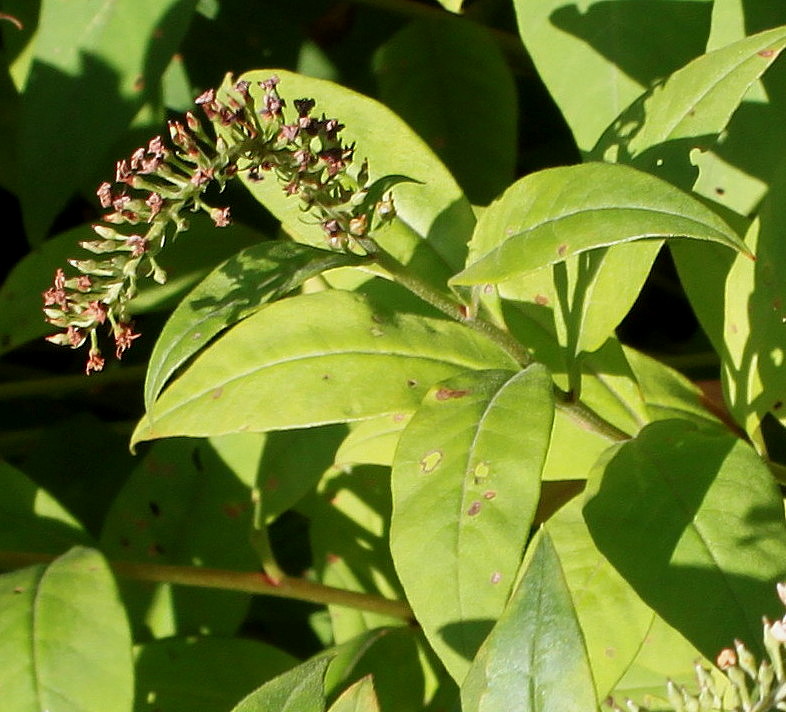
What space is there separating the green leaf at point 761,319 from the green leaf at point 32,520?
3.66 feet

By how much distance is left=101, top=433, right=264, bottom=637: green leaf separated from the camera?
2.04m

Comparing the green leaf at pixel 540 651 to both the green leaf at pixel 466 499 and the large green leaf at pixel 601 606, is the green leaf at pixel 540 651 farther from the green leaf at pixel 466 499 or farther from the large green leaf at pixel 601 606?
the large green leaf at pixel 601 606

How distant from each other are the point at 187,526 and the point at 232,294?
3.29 ft

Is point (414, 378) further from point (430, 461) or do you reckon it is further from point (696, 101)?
point (696, 101)

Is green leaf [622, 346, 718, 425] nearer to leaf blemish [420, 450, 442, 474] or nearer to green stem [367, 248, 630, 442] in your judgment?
green stem [367, 248, 630, 442]

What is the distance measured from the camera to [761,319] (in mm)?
1561

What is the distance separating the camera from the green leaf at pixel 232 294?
1.15 metres

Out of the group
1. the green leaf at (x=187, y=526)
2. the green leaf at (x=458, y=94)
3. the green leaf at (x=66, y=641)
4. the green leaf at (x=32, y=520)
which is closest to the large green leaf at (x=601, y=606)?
the green leaf at (x=66, y=641)

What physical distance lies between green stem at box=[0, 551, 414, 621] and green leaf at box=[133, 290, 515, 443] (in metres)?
0.44

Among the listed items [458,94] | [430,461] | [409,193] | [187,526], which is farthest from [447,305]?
[458,94]

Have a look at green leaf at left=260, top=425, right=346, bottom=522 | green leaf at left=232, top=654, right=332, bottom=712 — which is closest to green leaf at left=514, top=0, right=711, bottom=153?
green leaf at left=260, top=425, right=346, bottom=522

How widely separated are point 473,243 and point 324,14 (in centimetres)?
164

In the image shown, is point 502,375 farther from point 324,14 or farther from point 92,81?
point 324,14

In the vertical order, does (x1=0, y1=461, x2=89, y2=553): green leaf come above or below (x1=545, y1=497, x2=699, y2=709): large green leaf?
below
